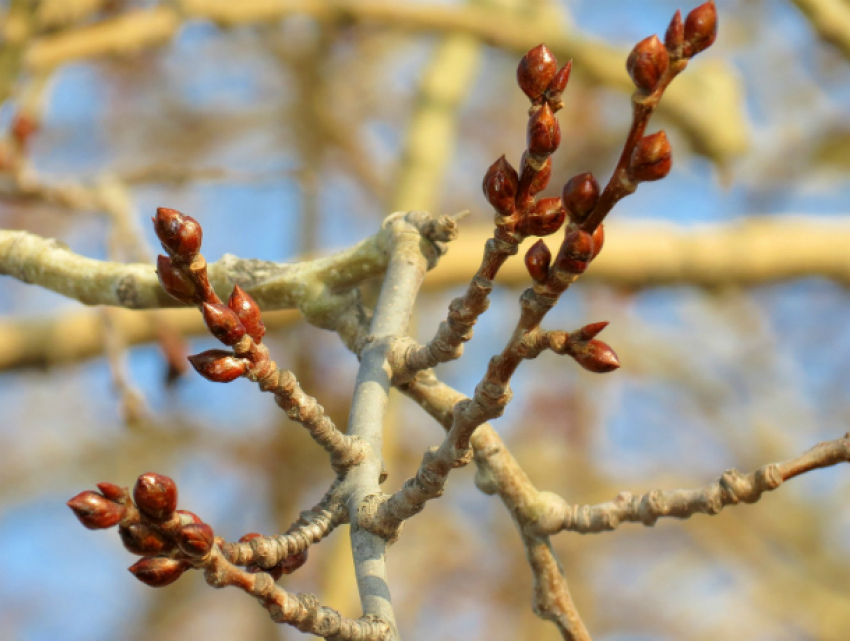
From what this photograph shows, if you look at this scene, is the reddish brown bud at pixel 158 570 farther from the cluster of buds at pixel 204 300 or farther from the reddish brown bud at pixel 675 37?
the reddish brown bud at pixel 675 37

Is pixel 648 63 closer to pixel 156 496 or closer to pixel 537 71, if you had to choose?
pixel 537 71

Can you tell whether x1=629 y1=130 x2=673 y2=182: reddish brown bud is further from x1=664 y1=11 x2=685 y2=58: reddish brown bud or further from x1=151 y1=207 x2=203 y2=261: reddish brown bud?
x1=151 y1=207 x2=203 y2=261: reddish brown bud

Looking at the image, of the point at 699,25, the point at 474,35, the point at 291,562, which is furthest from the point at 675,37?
the point at 474,35

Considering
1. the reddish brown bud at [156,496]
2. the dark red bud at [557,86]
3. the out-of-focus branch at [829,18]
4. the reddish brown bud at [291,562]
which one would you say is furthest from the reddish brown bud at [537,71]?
the out-of-focus branch at [829,18]

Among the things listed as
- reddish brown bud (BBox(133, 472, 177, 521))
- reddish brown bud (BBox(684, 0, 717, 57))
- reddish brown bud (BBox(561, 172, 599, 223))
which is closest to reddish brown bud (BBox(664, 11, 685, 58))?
reddish brown bud (BBox(684, 0, 717, 57))

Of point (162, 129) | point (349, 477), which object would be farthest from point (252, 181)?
point (162, 129)
